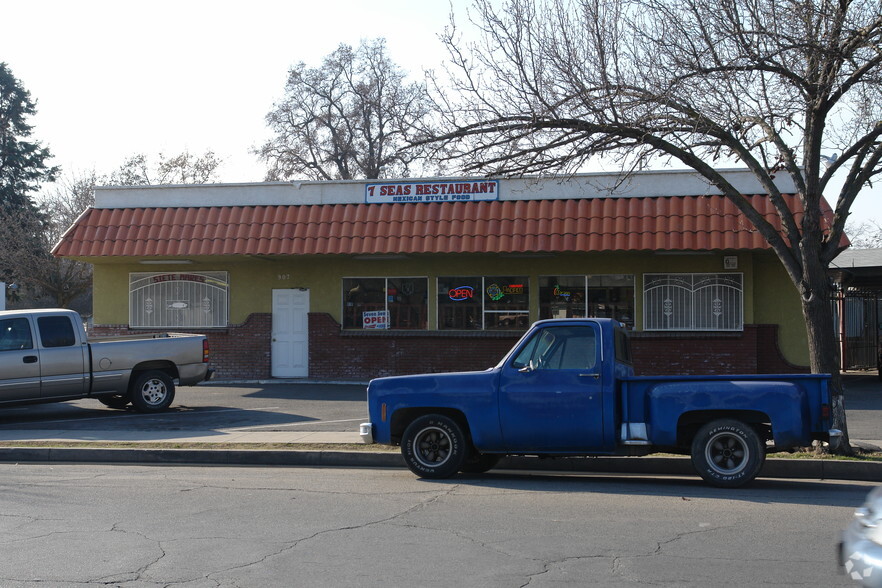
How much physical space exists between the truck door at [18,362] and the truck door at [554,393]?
921 cm

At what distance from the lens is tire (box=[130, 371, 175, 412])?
1645cm

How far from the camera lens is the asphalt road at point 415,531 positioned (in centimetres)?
625

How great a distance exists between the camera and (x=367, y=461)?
38.5ft

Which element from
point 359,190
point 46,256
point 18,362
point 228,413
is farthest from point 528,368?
point 46,256

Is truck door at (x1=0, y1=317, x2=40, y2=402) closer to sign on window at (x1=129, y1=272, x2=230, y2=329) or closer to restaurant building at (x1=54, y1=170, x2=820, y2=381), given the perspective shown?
restaurant building at (x1=54, y1=170, x2=820, y2=381)

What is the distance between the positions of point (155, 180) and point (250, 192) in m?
26.2

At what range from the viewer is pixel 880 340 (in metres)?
23.6

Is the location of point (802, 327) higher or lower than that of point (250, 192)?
lower

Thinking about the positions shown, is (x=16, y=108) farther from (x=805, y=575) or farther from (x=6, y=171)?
(x=805, y=575)

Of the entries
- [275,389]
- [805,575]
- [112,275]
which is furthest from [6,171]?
[805,575]

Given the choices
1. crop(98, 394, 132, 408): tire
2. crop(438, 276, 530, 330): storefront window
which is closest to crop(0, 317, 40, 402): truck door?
crop(98, 394, 132, 408): tire

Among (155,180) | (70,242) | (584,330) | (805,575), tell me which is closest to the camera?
(805,575)

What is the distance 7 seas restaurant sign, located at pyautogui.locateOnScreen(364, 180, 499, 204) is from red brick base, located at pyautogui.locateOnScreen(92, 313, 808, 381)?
3113 millimetres

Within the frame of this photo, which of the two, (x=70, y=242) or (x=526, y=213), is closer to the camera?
(x=526, y=213)
